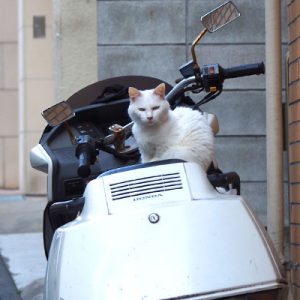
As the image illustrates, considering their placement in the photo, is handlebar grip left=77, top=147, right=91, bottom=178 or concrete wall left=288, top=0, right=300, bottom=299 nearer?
handlebar grip left=77, top=147, right=91, bottom=178

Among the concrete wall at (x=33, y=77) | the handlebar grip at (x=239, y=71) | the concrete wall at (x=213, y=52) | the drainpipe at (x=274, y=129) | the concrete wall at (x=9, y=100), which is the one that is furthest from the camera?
the concrete wall at (x=9, y=100)

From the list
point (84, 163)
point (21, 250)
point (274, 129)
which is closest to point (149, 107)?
point (84, 163)

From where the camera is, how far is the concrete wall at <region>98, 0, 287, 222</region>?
6965 mm

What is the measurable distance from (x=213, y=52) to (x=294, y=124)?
125 inches

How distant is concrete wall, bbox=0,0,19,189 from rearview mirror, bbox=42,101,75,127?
7549mm

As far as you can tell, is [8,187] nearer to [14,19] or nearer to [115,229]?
[14,19]

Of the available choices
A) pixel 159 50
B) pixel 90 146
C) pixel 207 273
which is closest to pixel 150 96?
pixel 90 146

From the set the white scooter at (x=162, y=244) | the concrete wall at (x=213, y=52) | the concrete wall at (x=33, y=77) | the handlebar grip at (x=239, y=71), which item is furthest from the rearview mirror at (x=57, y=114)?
the concrete wall at (x=33, y=77)

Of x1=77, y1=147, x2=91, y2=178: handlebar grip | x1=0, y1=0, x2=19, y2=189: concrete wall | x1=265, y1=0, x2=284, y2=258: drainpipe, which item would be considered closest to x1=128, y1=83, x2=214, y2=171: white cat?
x1=77, y1=147, x2=91, y2=178: handlebar grip

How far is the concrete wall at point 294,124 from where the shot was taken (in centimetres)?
385

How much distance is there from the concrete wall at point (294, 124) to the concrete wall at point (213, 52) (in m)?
2.87

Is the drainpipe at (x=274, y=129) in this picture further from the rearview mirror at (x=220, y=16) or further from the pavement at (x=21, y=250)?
the pavement at (x=21, y=250)

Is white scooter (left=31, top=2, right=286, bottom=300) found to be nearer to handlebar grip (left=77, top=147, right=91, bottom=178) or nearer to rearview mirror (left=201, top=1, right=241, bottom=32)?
handlebar grip (left=77, top=147, right=91, bottom=178)

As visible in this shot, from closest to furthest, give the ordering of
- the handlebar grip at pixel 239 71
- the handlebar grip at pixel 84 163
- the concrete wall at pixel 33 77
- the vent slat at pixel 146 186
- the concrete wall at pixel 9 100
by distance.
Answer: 1. the vent slat at pixel 146 186
2. the handlebar grip at pixel 84 163
3. the handlebar grip at pixel 239 71
4. the concrete wall at pixel 33 77
5. the concrete wall at pixel 9 100
